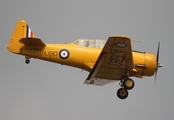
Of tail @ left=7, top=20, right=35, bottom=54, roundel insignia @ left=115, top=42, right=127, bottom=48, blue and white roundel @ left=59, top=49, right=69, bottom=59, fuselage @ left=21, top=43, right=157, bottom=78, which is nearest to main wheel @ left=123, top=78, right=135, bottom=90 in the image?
fuselage @ left=21, top=43, right=157, bottom=78

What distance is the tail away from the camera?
723 inches

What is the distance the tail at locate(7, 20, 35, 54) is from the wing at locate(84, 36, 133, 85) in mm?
3710

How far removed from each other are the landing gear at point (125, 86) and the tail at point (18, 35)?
204 inches

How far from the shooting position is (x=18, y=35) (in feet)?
61.7

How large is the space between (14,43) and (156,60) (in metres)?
7.03

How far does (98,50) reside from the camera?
18281mm

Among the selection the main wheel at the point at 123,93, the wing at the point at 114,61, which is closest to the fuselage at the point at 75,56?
the wing at the point at 114,61

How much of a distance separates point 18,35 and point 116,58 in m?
5.18

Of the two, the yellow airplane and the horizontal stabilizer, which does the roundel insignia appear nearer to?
the yellow airplane

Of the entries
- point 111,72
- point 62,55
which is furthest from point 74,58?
point 111,72

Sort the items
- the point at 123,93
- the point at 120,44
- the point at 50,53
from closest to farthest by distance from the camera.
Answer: the point at 120,44 < the point at 50,53 < the point at 123,93

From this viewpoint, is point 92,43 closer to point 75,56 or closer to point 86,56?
point 86,56

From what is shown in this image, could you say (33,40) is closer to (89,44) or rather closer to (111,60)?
(89,44)

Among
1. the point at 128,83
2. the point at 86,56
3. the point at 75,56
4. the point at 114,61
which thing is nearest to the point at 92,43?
the point at 86,56
